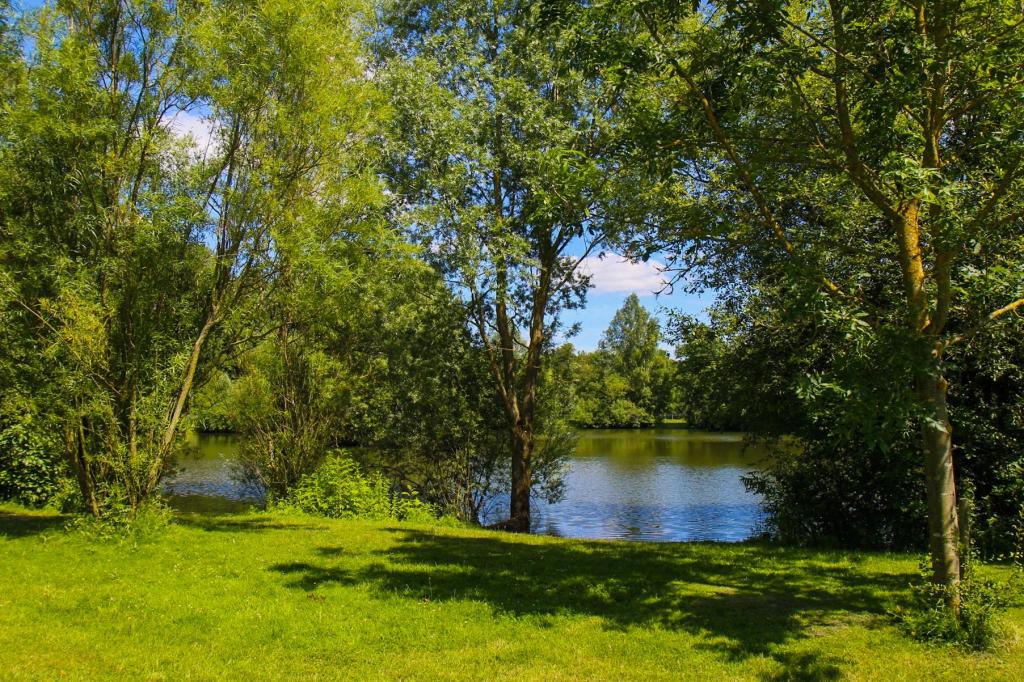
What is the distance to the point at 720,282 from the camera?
14.0m

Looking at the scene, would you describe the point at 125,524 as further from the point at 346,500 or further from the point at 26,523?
the point at 346,500

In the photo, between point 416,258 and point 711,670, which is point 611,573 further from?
point 416,258

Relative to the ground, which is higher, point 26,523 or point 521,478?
point 521,478

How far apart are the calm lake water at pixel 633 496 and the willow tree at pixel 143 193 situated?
3391 mm

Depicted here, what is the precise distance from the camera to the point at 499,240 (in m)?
14.8

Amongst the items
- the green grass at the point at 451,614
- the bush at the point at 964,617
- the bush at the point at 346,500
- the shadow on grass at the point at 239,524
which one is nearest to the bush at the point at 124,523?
the green grass at the point at 451,614

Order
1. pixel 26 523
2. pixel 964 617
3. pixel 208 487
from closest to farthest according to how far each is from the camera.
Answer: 1. pixel 964 617
2. pixel 26 523
3. pixel 208 487

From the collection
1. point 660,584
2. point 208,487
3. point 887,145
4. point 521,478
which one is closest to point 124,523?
point 660,584

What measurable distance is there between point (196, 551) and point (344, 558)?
2.16 metres

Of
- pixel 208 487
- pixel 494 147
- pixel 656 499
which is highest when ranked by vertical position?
pixel 494 147

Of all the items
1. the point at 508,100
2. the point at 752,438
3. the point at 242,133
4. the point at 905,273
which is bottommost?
the point at 752,438

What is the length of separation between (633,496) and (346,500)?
46.1 feet

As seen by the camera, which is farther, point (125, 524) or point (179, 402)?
point (179, 402)

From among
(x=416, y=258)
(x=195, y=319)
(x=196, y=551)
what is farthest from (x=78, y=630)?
(x=416, y=258)
